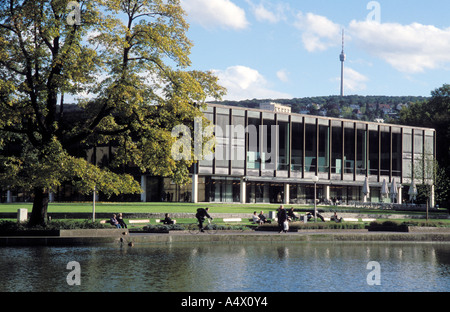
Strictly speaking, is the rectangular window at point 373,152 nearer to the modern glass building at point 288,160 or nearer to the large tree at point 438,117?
the modern glass building at point 288,160

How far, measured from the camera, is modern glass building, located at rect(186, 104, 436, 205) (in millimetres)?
71812

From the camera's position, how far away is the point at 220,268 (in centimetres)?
1722

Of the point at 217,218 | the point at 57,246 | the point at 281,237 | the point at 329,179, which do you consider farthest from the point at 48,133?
the point at 329,179

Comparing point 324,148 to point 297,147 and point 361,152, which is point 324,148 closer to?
point 297,147

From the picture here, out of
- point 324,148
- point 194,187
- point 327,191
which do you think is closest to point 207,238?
point 194,187

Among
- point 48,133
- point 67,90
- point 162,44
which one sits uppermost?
point 162,44

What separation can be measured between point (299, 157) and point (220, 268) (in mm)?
64351

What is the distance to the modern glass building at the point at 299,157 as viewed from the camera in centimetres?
7181

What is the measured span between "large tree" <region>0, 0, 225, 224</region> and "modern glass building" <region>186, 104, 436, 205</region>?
39.8 m

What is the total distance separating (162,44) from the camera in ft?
91.7

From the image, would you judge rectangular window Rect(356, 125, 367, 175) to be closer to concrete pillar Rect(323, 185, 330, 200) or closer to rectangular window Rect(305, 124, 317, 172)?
concrete pillar Rect(323, 185, 330, 200)

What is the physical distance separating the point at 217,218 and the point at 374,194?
162 feet
